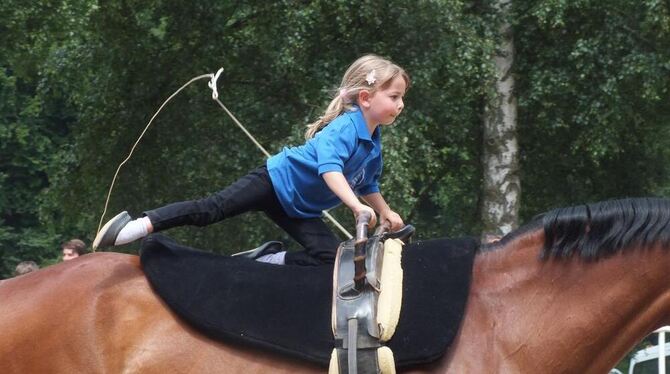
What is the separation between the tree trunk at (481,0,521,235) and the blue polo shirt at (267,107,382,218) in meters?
10.4

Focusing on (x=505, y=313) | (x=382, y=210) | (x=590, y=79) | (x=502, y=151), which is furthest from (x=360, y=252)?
(x=590, y=79)

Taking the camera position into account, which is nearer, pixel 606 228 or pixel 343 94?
pixel 606 228

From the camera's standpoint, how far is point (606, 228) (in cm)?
429

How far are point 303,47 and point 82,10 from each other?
2721 mm

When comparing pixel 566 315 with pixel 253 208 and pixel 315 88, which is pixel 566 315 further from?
pixel 315 88

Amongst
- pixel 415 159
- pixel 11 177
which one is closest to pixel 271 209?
pixel 415 159

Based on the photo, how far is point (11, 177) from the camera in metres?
28.2

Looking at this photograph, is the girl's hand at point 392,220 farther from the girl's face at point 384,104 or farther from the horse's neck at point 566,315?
the horse's neck at point 566,315

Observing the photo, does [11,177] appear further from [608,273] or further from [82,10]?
[608,273]

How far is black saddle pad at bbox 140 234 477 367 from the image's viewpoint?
4164mm

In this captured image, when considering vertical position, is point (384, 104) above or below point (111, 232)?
above

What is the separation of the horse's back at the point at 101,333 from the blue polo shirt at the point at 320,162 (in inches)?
25.8

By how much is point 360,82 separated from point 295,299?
3.06ft

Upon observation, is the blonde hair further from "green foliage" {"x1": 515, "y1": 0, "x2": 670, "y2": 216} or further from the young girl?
"green foliage" {"x1": 515, "y1": 0, "x2": 670, "y2": 216}
